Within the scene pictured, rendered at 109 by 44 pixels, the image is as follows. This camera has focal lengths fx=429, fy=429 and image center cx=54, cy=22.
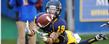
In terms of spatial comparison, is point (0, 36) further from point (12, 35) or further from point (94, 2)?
point (94, 2)

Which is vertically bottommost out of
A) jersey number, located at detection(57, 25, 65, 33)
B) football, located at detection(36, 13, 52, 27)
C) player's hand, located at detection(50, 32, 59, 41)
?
player's hand, located at detection(50, 32, 59, 41)

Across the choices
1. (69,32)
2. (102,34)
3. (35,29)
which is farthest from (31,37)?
(102,34)

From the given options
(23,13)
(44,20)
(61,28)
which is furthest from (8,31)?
(61,28)

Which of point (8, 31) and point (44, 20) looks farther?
point (8, 31)

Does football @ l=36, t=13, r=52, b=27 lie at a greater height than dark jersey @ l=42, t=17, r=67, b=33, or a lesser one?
greater

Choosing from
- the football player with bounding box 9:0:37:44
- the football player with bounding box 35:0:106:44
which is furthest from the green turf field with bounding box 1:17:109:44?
the football player with bounding box 35:0:106:44

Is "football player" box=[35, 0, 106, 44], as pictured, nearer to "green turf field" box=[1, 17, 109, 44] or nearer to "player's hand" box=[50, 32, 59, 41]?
"player's hand" box=[50, 32, 59, 41]

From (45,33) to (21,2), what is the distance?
1.07 feet

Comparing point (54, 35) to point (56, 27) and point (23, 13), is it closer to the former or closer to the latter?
point (56, 27)

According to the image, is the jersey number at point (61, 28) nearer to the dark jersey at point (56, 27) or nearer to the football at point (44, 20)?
the dark jersey at point (56, 27)

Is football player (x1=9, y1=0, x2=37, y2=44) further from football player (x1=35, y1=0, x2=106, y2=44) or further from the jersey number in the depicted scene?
the jersey number

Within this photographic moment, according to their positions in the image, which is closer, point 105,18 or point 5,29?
point 5,29

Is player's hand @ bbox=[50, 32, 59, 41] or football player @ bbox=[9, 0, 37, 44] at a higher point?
football player @ bbox=[9, 0, 37, 44]

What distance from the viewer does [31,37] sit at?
369cm
